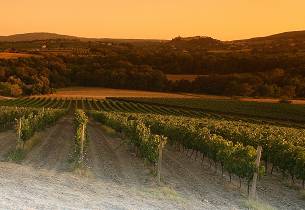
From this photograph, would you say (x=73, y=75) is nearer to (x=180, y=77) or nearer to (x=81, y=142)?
(x=180, y=77)

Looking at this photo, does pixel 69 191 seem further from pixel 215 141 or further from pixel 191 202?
pixel 215 141

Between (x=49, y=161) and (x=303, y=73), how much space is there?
4297 inches

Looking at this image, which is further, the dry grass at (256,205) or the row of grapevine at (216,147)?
the row of grapevine at (216,147)

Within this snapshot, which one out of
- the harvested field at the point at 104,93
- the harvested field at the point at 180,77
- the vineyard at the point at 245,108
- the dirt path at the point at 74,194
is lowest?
the harvested field at the point at 104,93

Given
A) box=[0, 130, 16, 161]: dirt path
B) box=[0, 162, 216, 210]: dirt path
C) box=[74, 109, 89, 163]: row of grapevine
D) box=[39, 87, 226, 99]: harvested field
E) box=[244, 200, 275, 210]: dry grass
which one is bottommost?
box=[39, 87, 226, 99]: harvested field

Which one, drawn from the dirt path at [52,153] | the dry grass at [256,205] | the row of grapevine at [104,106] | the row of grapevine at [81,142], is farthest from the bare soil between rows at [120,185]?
the row of grapevine at [104,106]

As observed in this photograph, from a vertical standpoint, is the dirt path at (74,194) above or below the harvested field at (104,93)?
above

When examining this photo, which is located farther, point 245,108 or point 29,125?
point 245,108

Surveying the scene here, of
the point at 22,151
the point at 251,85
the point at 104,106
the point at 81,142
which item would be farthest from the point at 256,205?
the point at 251,85

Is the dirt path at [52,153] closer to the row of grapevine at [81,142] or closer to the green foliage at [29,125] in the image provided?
the row of grapevine at [81,142]

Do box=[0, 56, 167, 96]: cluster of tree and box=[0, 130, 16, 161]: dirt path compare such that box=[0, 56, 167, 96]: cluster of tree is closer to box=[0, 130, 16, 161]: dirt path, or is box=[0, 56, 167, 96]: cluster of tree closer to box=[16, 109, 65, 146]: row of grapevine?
box=[16, 109, 65, 146]: row of grapevine

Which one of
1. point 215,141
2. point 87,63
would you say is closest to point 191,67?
point 87,63

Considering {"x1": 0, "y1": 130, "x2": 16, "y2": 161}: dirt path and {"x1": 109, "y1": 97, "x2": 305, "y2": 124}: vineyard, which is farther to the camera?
{"x1": 109, "y1": 97, "x2": 305, "y2": 124}: vineyard

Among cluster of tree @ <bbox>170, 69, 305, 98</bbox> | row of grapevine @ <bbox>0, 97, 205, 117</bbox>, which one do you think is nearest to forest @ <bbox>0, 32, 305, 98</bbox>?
cluster of tree @ <bbox>170, 69, 305, 98</bbox>
